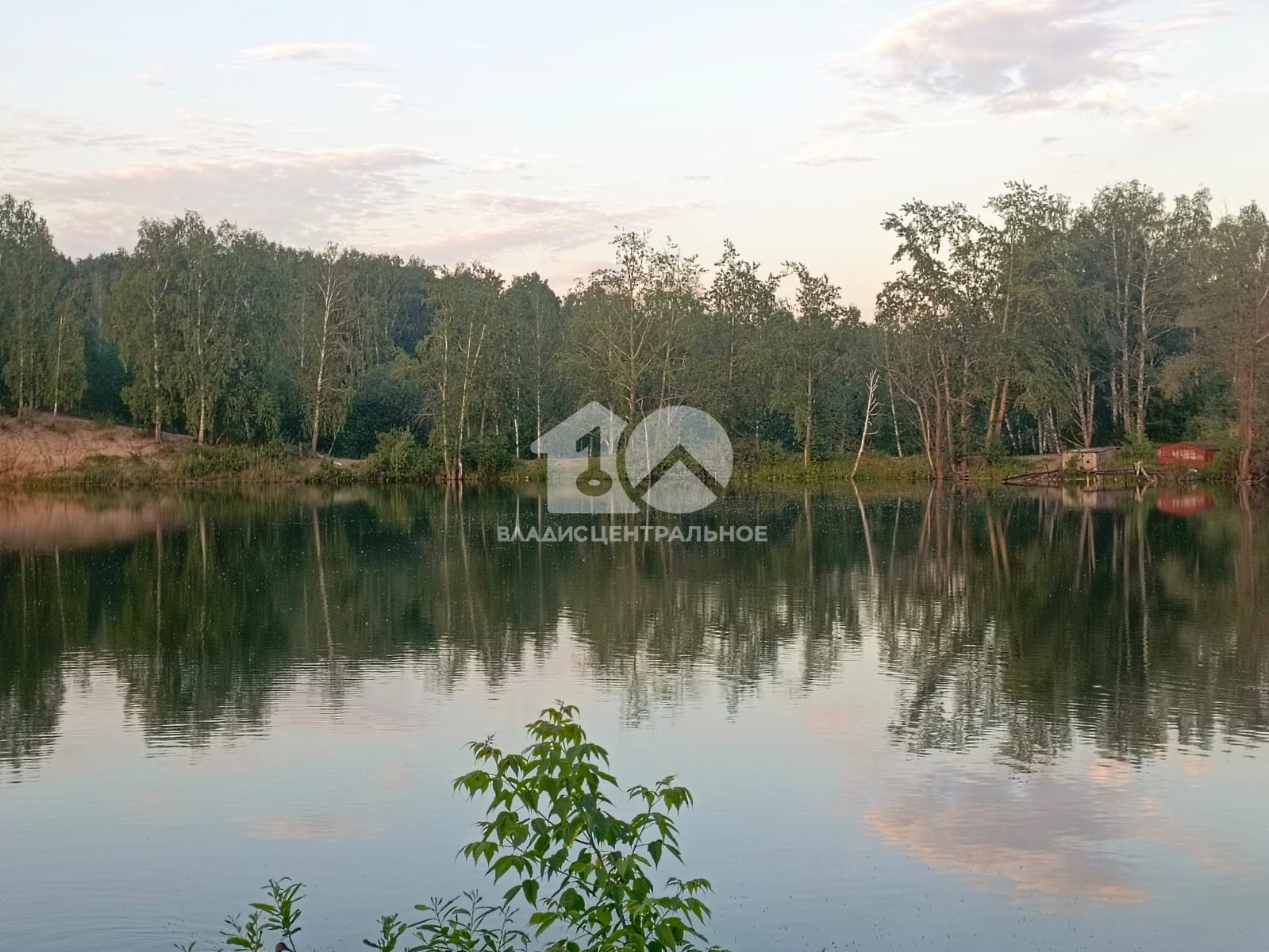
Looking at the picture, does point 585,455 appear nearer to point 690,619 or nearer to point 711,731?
point 690,619

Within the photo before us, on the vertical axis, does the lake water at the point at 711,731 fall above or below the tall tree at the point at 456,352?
below

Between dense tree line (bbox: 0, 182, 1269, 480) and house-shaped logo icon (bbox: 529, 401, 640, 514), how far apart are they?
1090mm

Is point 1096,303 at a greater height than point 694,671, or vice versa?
point 1096,303

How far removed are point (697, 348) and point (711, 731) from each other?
57142 mm

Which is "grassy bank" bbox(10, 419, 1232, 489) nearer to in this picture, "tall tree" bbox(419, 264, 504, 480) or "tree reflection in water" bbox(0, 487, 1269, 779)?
"tall tree" bbox(419, 264, 504, 480)

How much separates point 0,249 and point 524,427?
87.9 feet

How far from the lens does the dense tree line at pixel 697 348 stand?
209 ft

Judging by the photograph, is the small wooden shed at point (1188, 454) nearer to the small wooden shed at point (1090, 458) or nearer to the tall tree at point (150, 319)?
the small wooden shed at point (1090, 458)

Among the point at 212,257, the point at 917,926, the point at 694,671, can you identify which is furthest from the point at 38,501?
the point at 917,926

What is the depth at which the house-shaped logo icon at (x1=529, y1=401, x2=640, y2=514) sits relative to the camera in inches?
2352

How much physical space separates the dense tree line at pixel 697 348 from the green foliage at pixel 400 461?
0.99 m

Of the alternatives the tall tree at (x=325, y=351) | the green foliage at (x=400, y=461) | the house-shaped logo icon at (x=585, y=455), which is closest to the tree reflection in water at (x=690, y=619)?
the house-shaped logo icon at (x=585, y=455)

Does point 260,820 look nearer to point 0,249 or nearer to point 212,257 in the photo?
point 212,257

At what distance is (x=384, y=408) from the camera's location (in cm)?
7388
